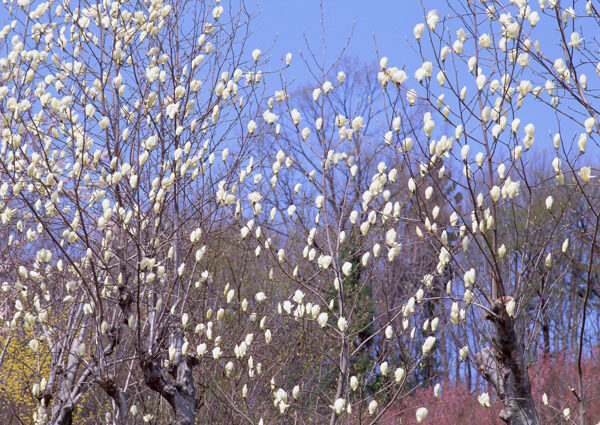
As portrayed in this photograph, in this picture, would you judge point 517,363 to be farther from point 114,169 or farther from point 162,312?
point 114,169

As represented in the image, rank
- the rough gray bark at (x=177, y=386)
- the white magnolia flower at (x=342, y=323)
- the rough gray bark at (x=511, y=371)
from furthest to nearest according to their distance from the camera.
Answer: the rough gray bark at (x=177, y=386)
the white magnolia flower at (x=342, y=323)
the rough gray bark at (x=511, y=371)

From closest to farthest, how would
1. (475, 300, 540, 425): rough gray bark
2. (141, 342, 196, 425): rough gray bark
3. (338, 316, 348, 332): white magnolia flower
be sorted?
(475, 300, 540, 425): rough gray bark → (338, 316, 348, 332): white magnolia flower → (141, 342, 196, 425): rough gray bark

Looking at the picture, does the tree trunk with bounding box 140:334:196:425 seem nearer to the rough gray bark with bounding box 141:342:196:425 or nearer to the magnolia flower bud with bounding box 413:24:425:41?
the rough gray bark with bounding box 141:342:196:425

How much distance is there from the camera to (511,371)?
401cm

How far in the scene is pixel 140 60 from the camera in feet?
16.9

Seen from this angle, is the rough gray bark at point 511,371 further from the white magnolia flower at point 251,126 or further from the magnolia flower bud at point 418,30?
the white magnolia flower at point 251,126

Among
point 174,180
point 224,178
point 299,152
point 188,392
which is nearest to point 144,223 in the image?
point 174,180

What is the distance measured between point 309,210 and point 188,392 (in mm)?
5850

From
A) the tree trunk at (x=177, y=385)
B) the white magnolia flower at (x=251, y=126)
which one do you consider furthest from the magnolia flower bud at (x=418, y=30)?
the tree trunk at (x=177, y=385)

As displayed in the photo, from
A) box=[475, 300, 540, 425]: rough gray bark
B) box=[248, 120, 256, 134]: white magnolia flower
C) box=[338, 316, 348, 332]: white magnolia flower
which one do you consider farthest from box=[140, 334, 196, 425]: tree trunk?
box=[475, 300, 540, 425]: rough gray bark

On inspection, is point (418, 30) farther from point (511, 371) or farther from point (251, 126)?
point (511, 371)

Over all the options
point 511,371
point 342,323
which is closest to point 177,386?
point 342,323

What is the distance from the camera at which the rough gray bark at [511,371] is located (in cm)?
389

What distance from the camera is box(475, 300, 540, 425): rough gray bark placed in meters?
3.89
